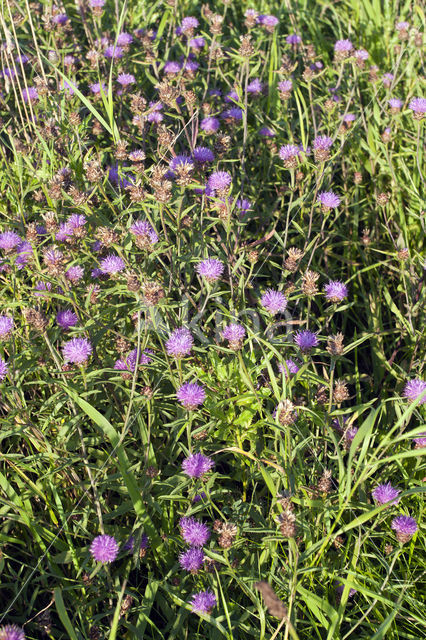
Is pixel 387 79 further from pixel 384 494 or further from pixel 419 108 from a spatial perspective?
pixel 384 494

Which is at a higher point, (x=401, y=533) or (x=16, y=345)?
(x=16, y=345)

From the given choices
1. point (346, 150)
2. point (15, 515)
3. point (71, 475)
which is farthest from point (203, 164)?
point (15, 515)

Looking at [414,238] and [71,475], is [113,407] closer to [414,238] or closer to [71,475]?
[71,475]

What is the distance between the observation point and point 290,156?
109 inches

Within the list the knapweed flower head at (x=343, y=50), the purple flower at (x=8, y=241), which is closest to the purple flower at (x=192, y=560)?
the purple flower at (x=8, y=241)

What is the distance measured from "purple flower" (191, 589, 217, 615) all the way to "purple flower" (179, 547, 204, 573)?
0.08m

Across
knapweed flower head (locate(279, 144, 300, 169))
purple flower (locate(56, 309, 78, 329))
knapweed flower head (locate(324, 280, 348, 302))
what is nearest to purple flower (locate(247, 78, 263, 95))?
knapweed flower head (locate(279, 144, 300, 169))

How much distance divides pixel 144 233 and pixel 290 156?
34.7 inches

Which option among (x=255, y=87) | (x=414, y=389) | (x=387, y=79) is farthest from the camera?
(x=387, y=79)

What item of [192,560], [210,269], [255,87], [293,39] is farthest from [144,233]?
[293,39]

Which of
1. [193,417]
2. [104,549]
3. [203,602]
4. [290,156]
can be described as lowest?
[203,602]

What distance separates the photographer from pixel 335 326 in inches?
120

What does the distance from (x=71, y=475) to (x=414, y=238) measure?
2278 millimetres

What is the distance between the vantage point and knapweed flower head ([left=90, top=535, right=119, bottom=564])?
1.82 metres
